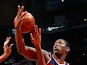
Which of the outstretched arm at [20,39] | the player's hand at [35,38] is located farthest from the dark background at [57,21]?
the player's hand at [35,38]

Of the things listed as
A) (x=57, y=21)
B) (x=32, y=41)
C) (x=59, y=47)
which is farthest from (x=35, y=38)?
(x=57, y=21)

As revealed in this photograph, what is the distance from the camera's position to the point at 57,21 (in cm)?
602

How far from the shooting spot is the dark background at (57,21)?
5.88 metres

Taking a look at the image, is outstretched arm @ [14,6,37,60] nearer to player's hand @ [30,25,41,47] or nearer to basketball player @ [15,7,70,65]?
basketball player @ [15,7,70,65]

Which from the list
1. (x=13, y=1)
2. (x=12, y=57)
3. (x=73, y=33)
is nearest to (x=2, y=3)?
(x=13, y=1)

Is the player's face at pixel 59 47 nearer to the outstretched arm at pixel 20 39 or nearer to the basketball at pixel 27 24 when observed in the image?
the outstretched arm at pixel 20 39

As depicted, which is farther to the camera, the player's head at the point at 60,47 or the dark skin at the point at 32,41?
the player's head at the point at 60,47

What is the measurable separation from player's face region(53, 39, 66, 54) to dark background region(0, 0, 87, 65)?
2611 millimetres

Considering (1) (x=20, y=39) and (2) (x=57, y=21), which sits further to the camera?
(2) (x=57, y=21)

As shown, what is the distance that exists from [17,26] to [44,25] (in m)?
3.48

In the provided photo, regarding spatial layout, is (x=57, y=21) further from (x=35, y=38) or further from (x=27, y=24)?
(x=35, y=38)

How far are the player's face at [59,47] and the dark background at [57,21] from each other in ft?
8.57

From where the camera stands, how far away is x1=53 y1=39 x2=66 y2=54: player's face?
3.09 metres

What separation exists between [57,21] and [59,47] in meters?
2.93
